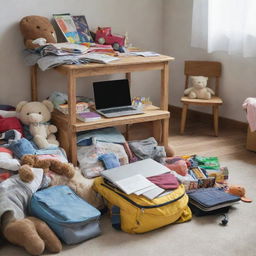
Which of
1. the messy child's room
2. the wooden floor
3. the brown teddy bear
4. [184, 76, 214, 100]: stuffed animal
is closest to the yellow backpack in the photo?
the messy child's room

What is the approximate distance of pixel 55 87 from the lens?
3396mm

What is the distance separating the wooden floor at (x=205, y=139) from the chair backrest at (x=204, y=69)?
33 centimetres

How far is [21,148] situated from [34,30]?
0.91 m

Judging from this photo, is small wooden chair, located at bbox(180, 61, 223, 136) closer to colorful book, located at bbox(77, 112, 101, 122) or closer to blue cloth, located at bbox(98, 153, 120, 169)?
colorful book, located at bbox(77, 112, 101, 122)

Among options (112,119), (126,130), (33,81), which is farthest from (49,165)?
(126,130)

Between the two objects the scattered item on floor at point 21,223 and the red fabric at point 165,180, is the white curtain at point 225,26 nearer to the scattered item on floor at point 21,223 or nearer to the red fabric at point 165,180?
the red fabric at point 165,180

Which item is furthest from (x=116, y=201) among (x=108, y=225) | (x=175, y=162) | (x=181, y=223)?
(x=175, y=162)

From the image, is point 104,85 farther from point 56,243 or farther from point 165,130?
point 56,243

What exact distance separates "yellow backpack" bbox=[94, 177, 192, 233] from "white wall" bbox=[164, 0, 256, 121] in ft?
5.28

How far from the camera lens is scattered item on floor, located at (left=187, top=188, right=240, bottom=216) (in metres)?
2.38

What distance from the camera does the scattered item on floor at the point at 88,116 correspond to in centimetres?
283

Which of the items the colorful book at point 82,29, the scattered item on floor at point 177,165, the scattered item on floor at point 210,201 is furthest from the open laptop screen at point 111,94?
the scattered item on floor at point 210,201

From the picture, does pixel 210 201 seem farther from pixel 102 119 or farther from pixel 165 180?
pixel 102 119

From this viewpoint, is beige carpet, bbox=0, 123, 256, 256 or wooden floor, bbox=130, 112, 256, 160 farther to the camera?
wooden floor, bbox=130, 112, 256, 160
